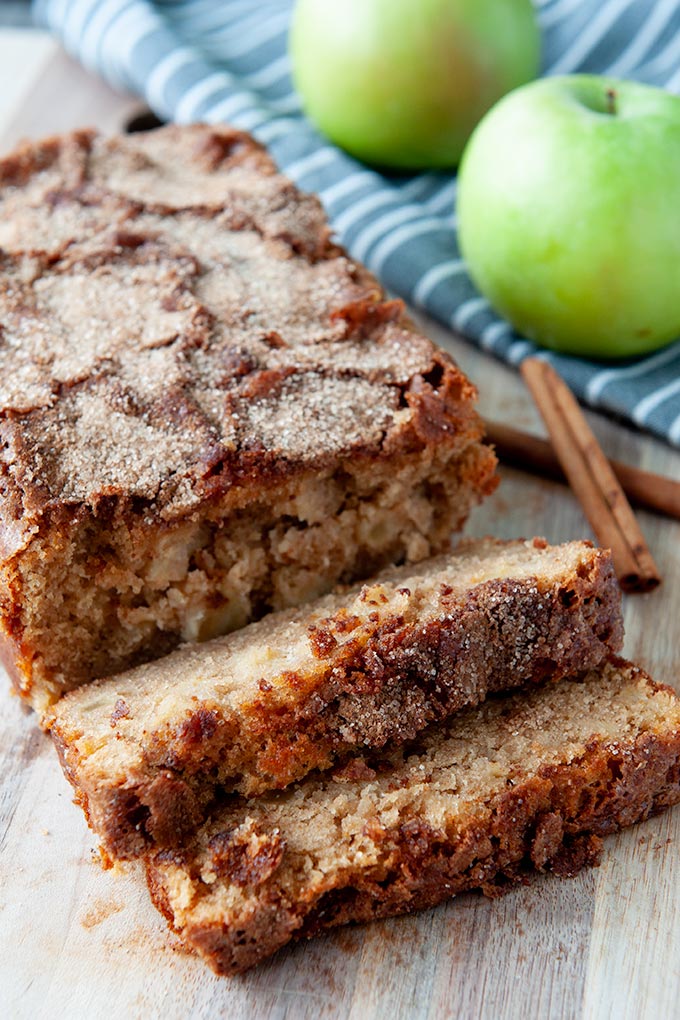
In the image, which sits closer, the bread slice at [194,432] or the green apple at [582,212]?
the bread slice at [194,432]

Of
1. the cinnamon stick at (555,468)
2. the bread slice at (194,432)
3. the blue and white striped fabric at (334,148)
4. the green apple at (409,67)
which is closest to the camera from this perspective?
the bread slice at (194,432)

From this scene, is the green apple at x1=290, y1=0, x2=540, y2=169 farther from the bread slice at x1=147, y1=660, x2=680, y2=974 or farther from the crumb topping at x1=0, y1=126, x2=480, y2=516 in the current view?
the bread slice at x1=147, y1=660, x2=680, y2=974

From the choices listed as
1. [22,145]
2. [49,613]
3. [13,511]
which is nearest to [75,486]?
[13,511]

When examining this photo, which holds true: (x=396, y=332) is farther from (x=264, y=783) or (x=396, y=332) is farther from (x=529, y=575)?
(x=264, y=783)

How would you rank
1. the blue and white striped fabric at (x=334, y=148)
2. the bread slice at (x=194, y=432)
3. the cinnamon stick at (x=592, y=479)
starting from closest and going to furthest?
1. the bread slice at (x=194, y=432)
2. the cinnamon stick at (x=592, y=479)
3. the blue and white striped fabric at (x=334, y=148)

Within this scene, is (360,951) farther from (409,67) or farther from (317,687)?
(409,67)

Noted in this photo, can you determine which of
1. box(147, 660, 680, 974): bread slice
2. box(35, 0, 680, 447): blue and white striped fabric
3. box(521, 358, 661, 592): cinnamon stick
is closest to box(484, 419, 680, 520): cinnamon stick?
box(521, 358, 661, 592): cinnamon stick

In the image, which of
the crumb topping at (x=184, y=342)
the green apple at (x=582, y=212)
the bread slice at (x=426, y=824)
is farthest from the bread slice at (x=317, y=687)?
the green apple at (x=582, y=212)

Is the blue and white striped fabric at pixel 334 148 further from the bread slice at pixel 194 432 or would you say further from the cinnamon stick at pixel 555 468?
the bread slice at pixel 194 432
